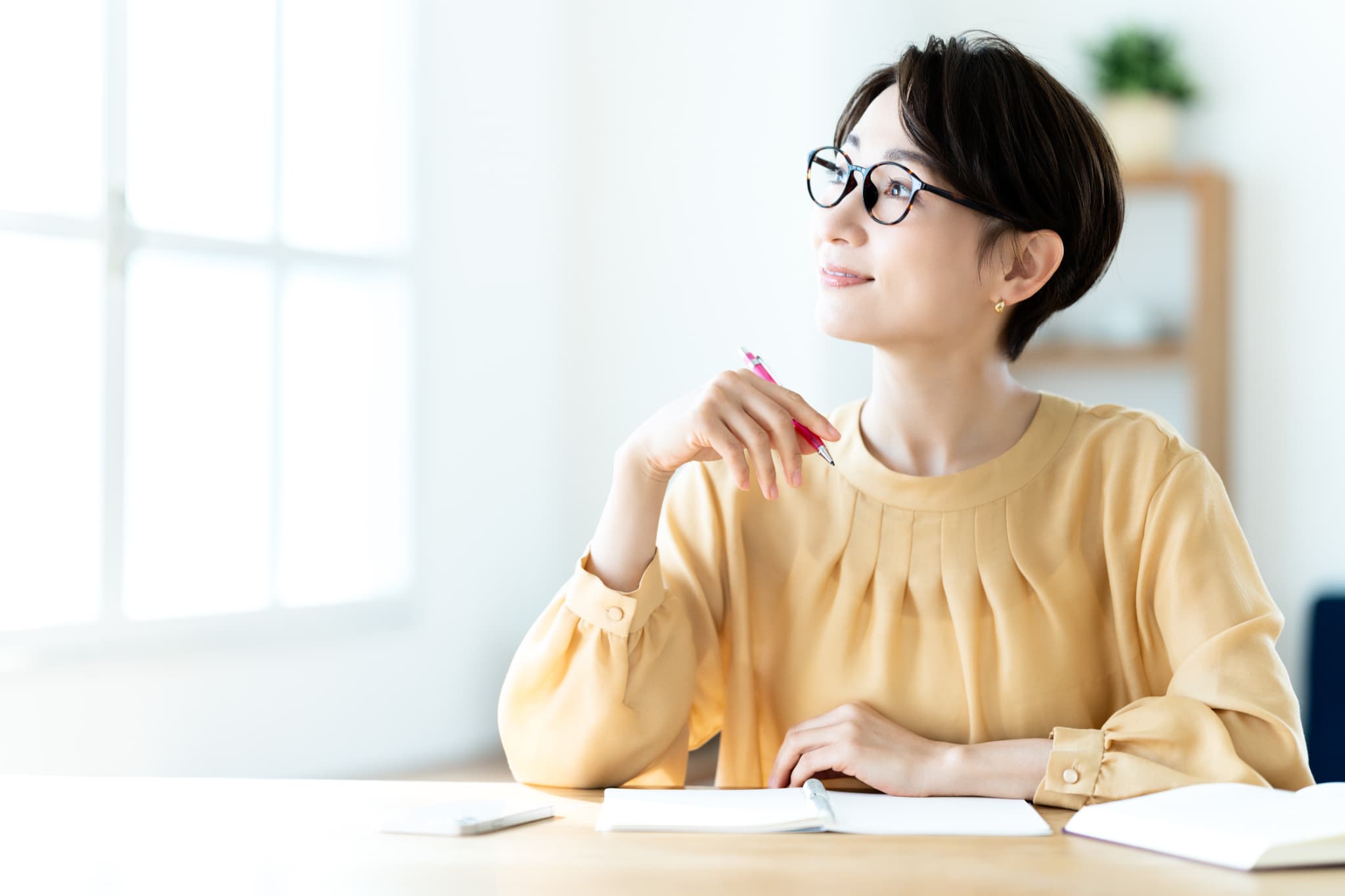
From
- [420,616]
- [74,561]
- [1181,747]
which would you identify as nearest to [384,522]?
[420,616]

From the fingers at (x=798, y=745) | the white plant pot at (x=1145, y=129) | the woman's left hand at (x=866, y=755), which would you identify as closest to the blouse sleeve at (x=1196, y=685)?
the woman's left hand at (x=866, y=755)

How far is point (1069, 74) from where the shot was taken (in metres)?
3.67

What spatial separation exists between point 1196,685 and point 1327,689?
227 cm

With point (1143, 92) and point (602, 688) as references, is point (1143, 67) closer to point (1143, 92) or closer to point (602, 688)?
point (1143, 92)

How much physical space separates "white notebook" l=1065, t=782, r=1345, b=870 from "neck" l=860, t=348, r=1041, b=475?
1.63 ft

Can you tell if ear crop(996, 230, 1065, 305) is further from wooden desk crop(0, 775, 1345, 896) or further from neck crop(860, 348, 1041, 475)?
wooden desk crop(0, 775, 1345, 896)

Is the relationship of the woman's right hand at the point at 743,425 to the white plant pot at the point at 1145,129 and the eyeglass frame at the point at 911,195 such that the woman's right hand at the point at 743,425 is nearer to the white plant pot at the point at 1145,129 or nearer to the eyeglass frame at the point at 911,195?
the eyeglass frame at the point at 911,195

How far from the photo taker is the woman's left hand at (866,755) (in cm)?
125

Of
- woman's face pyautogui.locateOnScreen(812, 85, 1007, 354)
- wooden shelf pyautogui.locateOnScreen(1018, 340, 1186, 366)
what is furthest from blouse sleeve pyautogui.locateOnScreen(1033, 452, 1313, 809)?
wooden shelf pyautogui.locateOnScreen(1018, 340, 1186, 366)

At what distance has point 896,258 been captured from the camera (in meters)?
1.42

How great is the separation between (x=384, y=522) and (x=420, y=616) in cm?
27

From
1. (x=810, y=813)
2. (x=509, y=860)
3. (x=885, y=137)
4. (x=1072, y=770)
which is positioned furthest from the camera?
(x=885, y=137)

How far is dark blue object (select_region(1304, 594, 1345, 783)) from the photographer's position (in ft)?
10.3

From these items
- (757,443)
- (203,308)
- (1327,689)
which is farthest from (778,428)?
(1327,689)
